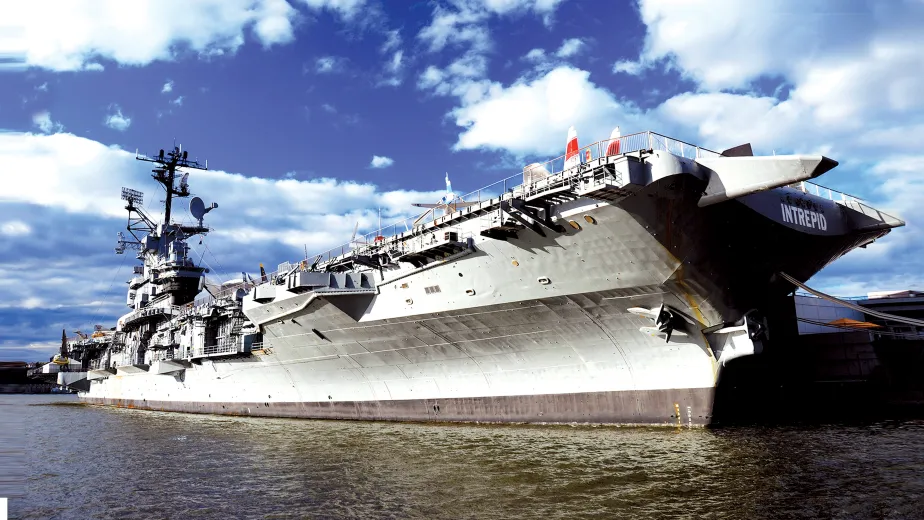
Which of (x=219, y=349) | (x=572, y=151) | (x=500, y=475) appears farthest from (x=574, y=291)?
(x=219, y=349)

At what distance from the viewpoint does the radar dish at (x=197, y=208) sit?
107ft

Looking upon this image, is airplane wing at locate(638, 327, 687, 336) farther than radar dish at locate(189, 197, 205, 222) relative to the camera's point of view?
No

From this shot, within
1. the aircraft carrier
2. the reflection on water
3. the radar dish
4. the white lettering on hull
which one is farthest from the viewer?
the radar dish

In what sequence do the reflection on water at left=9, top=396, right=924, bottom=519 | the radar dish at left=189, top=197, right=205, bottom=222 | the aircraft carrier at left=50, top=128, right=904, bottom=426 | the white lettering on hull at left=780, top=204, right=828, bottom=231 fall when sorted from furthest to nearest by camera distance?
1. the radar dish at left=189, top=197, right=205, bottom=222
2. the white lettering on hull at left=780, top=204, right=828, bottom=231
3. the aircraft carrier at left=50, top=128, right=904, bottom=426
4. the reflection on water at left=9, top=396, right=924, bottom=519

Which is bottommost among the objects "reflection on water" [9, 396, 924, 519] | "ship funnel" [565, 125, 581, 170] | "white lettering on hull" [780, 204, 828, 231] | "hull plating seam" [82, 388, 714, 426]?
"reflection on water" [9, 396, 924, 519]

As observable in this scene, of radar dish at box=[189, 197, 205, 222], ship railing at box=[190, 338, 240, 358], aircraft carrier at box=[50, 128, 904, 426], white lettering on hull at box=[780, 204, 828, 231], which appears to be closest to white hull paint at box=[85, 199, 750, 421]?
aircraft carrier at box=[50, 128, 904, 426]

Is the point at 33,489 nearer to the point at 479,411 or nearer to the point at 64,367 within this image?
the point at 479,411

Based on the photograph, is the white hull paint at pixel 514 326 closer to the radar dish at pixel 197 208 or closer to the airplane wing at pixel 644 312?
the airplane wing at pixel 644 312

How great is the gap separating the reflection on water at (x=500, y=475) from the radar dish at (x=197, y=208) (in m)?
19.6

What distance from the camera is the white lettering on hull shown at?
44.1ft

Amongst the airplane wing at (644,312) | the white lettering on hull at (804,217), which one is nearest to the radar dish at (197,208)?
the airplane wing at (644,312)

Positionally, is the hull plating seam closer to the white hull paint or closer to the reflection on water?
the white hull paint

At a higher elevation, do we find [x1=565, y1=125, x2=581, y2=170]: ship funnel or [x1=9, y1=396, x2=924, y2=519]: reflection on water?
[x1=565, y1=125, x2=581, y2=170]: ship funnel

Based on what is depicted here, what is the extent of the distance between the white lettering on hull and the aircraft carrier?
54 mm
